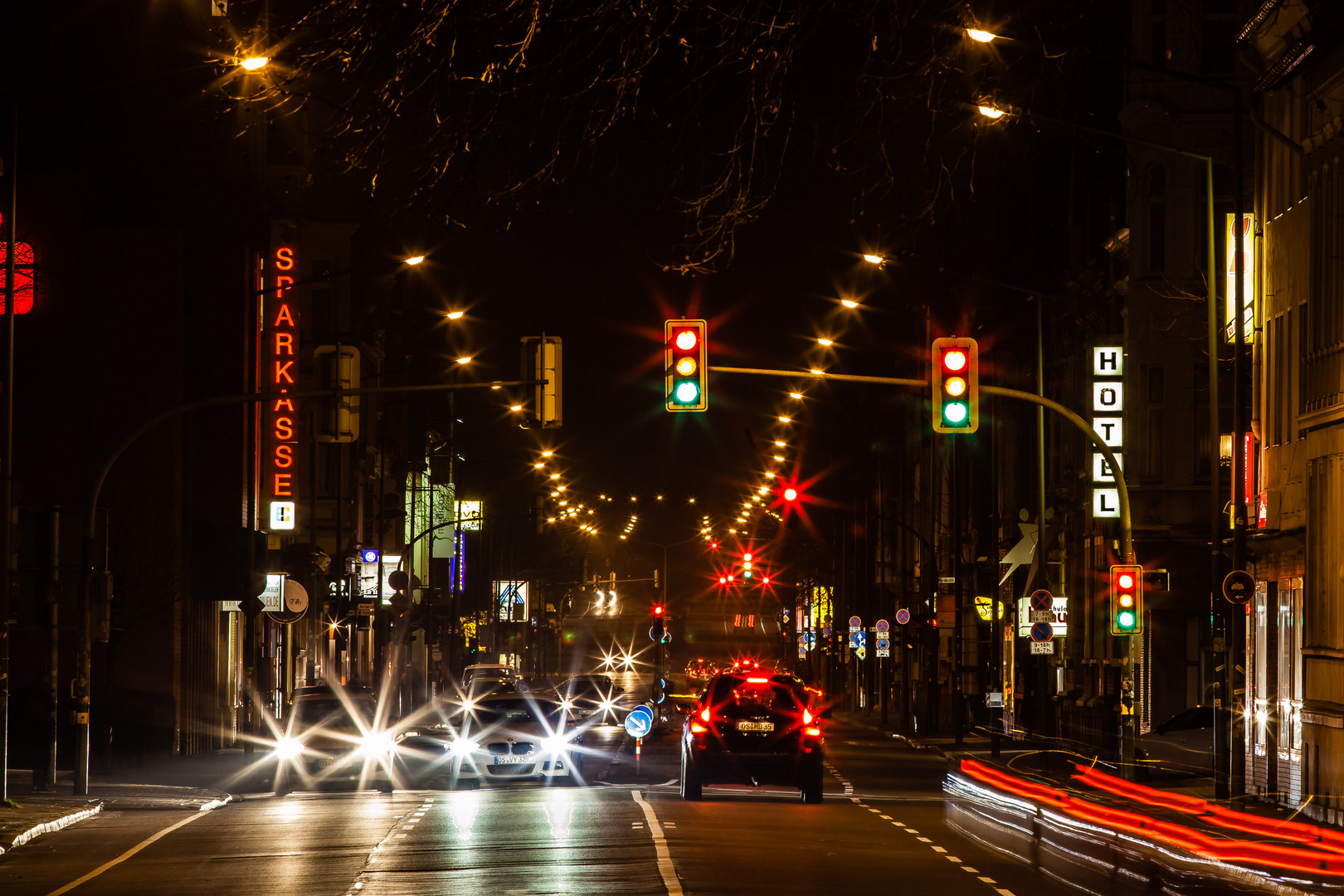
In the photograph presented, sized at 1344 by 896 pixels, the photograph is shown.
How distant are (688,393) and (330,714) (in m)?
14.7

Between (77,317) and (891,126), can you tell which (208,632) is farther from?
(891,126)

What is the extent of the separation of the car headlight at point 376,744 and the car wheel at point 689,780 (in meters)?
7.75

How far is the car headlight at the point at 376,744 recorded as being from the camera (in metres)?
32.6

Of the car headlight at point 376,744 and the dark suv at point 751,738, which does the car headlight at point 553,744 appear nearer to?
the car headlight at point 376,744

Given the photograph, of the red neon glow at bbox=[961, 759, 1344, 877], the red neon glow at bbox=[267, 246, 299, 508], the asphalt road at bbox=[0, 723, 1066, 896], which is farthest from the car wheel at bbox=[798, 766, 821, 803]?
the red neon glow at bbox=[267, 246, 299, 508]

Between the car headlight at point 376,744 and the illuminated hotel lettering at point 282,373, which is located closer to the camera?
the car headlight at point 376,744

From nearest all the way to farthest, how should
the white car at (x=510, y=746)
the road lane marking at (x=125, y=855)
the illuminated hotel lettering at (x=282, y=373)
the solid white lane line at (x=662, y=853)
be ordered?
the solid white lane line at (x=662, y=853), the road lane marking at (x=125, y=855), the white car at (x=510, y=746), the illuminated hotel lettering at (x=282, y=373)

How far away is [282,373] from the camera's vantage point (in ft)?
164

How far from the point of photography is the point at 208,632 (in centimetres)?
4581

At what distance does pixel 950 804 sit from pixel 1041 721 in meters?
16.4

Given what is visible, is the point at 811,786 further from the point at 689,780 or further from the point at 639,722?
the point at 639,722

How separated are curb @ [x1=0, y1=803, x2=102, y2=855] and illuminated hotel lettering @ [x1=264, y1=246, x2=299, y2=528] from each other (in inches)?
971

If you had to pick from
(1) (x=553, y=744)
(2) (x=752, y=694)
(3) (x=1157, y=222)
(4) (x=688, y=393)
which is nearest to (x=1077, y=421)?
(2) (x=752, y=694)

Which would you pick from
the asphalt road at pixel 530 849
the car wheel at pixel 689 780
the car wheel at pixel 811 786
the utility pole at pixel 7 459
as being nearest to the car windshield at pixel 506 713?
the asphalt road at pixel 530 849
